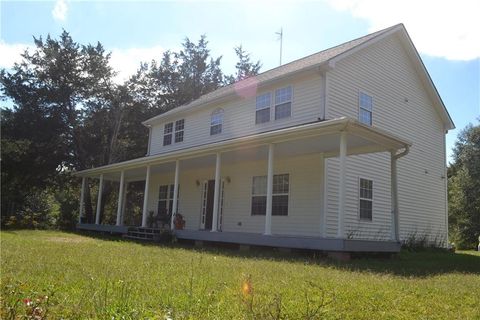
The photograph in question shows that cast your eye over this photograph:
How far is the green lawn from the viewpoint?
411 cm

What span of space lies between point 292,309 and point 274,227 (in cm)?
1020

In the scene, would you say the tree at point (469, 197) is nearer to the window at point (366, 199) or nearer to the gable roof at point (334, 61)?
the gable roof at point (334, 61)

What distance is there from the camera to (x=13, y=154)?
79.7 ft

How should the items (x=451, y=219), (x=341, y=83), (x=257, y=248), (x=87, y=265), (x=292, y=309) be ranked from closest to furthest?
(x=292, y=309), (x=87, y=265), (x=257, y=248), (x=341, y=83), (x=451, y=219)

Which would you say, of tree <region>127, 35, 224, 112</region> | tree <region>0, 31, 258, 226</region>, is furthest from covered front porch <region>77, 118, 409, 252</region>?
tree <region>127, 35, 224, 112</region>

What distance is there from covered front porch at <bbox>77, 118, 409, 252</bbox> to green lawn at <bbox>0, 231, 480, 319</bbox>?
3.56 meters

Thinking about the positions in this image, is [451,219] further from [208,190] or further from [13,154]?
[13,154]

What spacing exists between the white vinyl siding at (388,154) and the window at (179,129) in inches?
339

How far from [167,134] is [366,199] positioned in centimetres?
1070

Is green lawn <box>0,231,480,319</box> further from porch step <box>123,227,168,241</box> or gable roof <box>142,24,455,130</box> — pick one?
gable roof <box>142,24,455,130</box>

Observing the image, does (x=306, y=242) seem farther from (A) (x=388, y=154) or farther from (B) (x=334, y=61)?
(A) (x=388, y=154)

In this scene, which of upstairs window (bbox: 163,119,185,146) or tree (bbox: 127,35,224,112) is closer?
upstairs window (bbox: 163,119,185,146)

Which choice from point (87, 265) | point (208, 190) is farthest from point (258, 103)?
point (87, 265)

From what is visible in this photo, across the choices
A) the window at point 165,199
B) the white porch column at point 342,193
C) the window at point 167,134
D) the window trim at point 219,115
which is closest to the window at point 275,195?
the window trim at point 219,115
